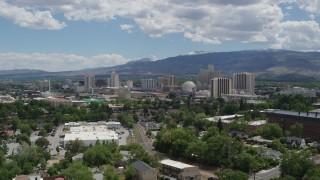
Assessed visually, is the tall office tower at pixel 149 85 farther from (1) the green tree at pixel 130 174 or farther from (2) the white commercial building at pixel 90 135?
(1) the green tree at pixel 130 174

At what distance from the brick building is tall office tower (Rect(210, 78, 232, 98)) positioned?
30.4 meters

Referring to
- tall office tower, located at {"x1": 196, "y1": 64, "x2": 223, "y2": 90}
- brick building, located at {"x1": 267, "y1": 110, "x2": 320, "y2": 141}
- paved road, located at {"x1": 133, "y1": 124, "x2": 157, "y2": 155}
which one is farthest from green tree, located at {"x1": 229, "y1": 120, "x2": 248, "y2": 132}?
tall office tower, located at {"x1": 196, "y1": 64, "x2": 223, "y2": 90}

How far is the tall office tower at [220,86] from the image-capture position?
200 feet

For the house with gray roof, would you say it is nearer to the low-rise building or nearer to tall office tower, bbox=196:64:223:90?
the low-rise building

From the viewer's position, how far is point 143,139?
94.5 ft

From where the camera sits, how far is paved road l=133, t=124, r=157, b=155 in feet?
79.9

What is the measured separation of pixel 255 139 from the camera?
25859mm

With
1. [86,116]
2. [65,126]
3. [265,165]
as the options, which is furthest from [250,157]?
[86,116]

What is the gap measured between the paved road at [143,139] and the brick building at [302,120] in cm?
856

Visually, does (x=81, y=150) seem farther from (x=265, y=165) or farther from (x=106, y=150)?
(x=265, y=165)

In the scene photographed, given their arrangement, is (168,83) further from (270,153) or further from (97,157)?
(97,157)

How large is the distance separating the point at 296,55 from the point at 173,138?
17068cm

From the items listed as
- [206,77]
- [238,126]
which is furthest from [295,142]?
[206,77]

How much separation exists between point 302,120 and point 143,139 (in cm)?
987
